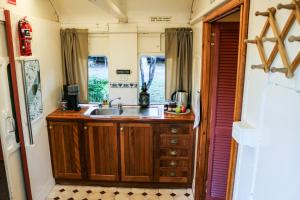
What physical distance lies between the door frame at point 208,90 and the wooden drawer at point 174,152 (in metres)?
0.28

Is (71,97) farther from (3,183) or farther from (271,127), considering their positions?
(271,127)

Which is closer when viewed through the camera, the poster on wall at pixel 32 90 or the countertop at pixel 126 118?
the poster on wall at pixel 32 90

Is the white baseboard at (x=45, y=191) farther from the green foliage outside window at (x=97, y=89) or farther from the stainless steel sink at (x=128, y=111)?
the green foliage outside window at (x=97, y=89)

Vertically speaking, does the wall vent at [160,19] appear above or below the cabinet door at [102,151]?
above

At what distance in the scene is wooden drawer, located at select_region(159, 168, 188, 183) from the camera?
3.20 meters

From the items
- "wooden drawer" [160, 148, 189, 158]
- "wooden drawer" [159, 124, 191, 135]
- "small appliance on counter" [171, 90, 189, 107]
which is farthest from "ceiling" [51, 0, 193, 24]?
"wooden drawer" [160, 148, 189, 158]

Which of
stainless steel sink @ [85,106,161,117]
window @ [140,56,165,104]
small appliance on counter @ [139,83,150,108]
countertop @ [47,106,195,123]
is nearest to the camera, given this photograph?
countertop @ [47,106,195,123]

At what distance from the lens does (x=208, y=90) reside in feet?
8.38

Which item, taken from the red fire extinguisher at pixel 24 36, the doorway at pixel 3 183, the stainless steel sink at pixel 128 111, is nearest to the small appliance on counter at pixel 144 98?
the stainless steel sink at pixel 128 111

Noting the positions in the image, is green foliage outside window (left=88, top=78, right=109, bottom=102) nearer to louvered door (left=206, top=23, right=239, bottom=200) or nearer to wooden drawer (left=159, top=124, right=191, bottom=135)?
wooden drawer (left=159, top=124, right=191, bottom=135)

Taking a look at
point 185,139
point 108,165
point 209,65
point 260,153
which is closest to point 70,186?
point 108,165

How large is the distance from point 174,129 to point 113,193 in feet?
3.88

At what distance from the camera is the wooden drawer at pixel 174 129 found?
304 centimetres

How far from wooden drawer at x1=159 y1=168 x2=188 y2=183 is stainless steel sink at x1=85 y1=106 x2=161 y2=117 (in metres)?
0.77
